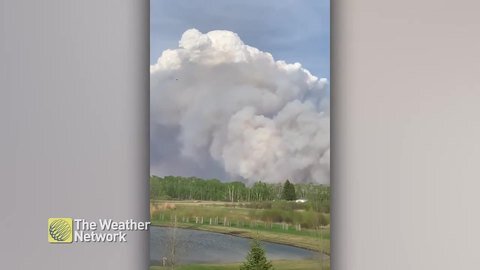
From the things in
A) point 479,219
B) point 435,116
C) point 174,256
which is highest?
point 435,116

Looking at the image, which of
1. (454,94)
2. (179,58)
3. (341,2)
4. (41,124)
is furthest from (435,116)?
(41,124)

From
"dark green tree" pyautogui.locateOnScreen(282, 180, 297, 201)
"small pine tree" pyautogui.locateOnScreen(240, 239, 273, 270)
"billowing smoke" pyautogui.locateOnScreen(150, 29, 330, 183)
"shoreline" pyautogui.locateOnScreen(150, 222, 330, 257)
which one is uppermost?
"billowing smoke" pyautogui.locateOnScreen(150, 29, 330, 183)

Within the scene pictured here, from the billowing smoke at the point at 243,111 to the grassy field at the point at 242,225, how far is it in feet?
0.40

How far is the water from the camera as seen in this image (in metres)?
1.61

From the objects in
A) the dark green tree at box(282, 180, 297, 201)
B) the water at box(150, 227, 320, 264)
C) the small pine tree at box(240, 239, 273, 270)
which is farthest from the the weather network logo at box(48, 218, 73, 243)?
the dark green tree at box(282, 180, 297, 201)

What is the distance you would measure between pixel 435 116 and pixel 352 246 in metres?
0.52

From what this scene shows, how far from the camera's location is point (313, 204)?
165cm

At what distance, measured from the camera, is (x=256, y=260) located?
64.1 inches

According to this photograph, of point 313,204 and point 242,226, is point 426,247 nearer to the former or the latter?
point 313,204

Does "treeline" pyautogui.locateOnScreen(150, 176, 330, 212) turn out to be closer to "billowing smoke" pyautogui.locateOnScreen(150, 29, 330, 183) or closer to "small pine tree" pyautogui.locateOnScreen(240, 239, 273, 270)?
"billowing smoke" pyautogui.locateOnScreen(150, 29, 330, 183)

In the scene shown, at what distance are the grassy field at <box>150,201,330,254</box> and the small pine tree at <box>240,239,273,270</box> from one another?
0.03 metres

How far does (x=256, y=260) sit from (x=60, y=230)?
647mm

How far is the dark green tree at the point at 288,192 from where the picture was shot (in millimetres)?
1653

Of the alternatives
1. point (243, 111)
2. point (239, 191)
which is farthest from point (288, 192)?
point (243, 111)
